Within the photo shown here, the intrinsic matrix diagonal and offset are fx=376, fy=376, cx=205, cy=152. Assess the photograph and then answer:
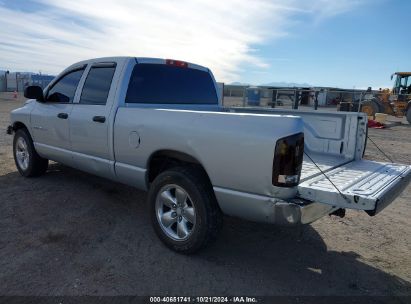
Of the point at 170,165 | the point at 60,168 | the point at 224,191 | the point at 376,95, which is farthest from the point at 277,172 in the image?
the point at 376,95

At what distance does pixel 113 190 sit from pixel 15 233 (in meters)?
1.75

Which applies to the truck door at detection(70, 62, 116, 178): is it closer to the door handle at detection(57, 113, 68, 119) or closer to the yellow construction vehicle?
the door handle at detection(57, 113, 68, 119)

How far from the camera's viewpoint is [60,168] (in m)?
6.87

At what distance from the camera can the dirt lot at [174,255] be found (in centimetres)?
325

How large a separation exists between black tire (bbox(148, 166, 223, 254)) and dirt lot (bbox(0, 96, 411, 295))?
17cm

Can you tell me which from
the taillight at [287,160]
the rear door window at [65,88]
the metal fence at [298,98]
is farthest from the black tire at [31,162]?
the metal fence at [298,98]

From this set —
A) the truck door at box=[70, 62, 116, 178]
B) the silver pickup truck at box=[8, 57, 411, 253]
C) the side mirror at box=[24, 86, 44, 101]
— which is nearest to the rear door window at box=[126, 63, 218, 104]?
the silver pickup truck at box=[8, 57, 411, 253]

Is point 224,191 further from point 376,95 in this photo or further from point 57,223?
point 376,95

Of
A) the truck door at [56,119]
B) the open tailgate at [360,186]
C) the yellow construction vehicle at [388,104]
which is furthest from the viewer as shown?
the yellow construction vehicle at [388,104]

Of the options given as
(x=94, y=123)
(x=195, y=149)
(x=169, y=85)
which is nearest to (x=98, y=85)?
(x=94, y=123)

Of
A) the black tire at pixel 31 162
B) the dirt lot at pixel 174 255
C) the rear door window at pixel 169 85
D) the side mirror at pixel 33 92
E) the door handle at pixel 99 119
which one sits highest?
the rear door window at pixel 169 85

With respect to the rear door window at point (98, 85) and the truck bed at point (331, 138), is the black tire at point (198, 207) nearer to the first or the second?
the truck bed at point (331, 138)

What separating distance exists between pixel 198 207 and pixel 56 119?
9.45 ft

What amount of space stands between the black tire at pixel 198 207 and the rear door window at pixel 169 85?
1.23m
